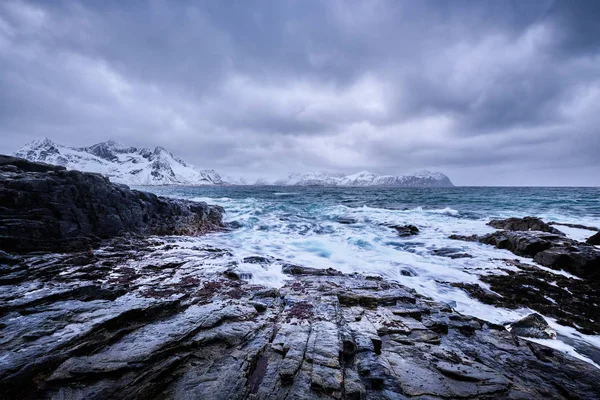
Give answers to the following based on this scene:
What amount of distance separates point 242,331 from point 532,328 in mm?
7976

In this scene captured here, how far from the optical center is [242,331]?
18.0 ft

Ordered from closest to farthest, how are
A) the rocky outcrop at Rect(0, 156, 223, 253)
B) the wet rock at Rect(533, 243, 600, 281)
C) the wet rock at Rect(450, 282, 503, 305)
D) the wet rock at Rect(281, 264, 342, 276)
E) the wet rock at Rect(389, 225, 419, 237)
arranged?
the wet rock at Rect(450, 282, 503, 305), the rocky outcrop at Rect(0, 156, 223, 253), the wet rock at Rect(281, 264, 342, 276), the wet rock at Rect(533, 243, 600, 281), the wet rock at Rect(389, 225, 419, 237)

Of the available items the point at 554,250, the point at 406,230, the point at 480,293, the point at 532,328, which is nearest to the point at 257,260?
the point at 480,293

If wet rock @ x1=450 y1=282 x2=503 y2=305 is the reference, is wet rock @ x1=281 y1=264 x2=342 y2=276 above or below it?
above

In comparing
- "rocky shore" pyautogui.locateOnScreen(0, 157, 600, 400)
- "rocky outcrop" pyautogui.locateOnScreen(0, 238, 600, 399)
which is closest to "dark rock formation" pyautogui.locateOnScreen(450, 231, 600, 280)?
"rocky shore" pyautogui.locateOnScreen(0, 157, 600, 400)

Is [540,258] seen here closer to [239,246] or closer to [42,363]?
[239,246]

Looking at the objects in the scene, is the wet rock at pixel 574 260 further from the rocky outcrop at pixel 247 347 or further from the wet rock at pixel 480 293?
the rocky outcrop at pixel 247 347

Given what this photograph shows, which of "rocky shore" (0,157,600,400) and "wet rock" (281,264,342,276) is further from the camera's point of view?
"wet rock" (281,264,342,276)

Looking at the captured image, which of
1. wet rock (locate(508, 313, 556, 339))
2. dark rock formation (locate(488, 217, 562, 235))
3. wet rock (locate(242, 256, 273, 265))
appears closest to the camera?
wet rock (locate(508, 313, 556, 339))

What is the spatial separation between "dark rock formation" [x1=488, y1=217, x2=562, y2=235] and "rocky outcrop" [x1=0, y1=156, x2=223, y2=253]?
27.4m

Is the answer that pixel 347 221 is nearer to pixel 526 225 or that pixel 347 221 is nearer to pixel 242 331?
pixel 526 225

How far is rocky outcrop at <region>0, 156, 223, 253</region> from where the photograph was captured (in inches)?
408

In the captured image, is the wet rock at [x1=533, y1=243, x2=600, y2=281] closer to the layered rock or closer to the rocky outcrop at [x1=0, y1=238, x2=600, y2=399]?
the layered rock

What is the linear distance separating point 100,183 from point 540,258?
25013 millimetres
